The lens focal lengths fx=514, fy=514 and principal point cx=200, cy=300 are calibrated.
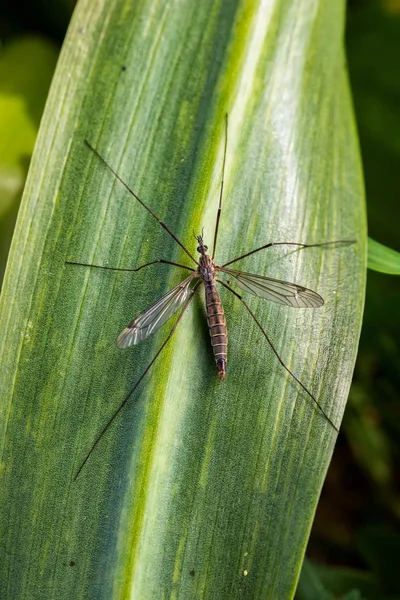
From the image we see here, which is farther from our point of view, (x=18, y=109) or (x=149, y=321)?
(x=18, y=109)

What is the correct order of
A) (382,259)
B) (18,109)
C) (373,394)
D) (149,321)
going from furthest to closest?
(373,394) → (18,109) → (382,259) → (149,321)

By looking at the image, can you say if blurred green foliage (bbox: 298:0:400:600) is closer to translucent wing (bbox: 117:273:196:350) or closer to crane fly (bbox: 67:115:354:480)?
crane fly (bbox: 67:115:354:480)

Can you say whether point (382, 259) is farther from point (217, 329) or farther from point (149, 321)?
point (149, 321)

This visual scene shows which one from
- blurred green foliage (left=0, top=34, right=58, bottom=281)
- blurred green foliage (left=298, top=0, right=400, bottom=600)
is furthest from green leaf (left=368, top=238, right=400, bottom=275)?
blurred green foliage (left=0, top=34, right=58, bottom=281)

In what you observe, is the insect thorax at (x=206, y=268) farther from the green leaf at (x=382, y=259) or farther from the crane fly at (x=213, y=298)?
the green leaf at (x=382, y=259)

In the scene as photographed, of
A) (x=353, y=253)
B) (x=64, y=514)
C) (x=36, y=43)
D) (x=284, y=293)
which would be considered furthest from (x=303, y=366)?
(x=36, y=43)

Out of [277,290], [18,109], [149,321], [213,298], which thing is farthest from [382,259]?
[18,109]
